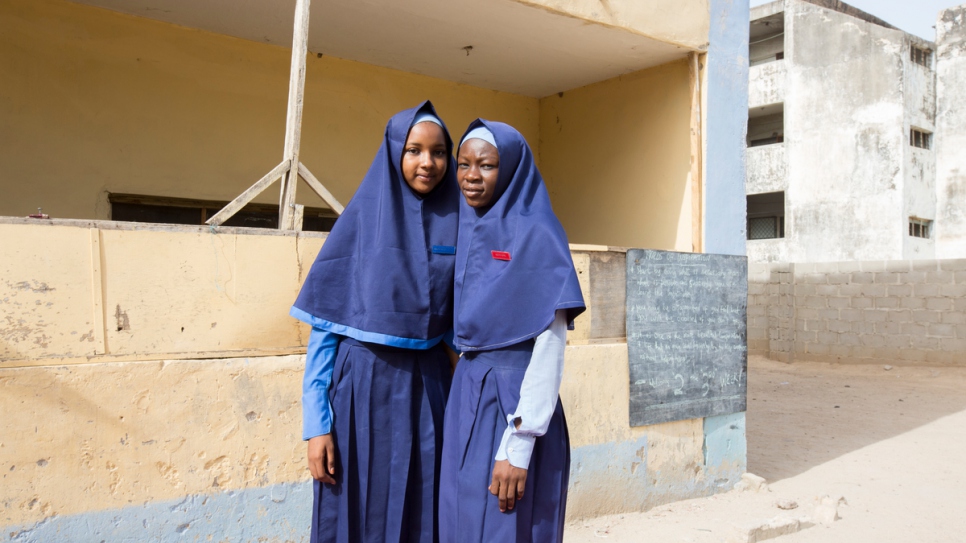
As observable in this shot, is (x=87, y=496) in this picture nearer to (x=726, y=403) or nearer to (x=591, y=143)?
(x=726, y=403)

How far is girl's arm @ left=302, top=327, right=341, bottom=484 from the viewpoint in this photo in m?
2.05

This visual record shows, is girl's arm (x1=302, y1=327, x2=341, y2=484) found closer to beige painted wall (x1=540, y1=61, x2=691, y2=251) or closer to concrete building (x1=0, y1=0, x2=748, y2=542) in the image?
concrete building (x1=0, y1=0, x2=748, y2=542)

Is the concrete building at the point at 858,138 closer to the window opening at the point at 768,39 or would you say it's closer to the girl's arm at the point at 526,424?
the window opening at the point at 768,39

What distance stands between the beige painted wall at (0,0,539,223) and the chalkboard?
2.62 m

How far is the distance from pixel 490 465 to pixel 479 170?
828 mm

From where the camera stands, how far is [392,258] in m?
2.11

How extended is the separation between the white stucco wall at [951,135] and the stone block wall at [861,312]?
910 centimetres

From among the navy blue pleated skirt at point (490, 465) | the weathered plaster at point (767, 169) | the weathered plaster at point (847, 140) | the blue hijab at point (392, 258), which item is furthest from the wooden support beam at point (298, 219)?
the weathered plaster at point (767, 169)

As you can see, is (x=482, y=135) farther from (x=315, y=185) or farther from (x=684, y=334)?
(x=684, y=334)

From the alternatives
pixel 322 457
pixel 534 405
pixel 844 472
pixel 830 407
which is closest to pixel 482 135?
pixel 534 405

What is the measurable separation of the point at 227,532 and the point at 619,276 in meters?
2.64

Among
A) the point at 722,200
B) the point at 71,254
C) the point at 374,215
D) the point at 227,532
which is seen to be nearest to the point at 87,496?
the point at 227,532

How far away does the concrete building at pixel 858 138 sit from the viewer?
17422 mm

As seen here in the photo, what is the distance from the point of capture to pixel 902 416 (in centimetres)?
779
